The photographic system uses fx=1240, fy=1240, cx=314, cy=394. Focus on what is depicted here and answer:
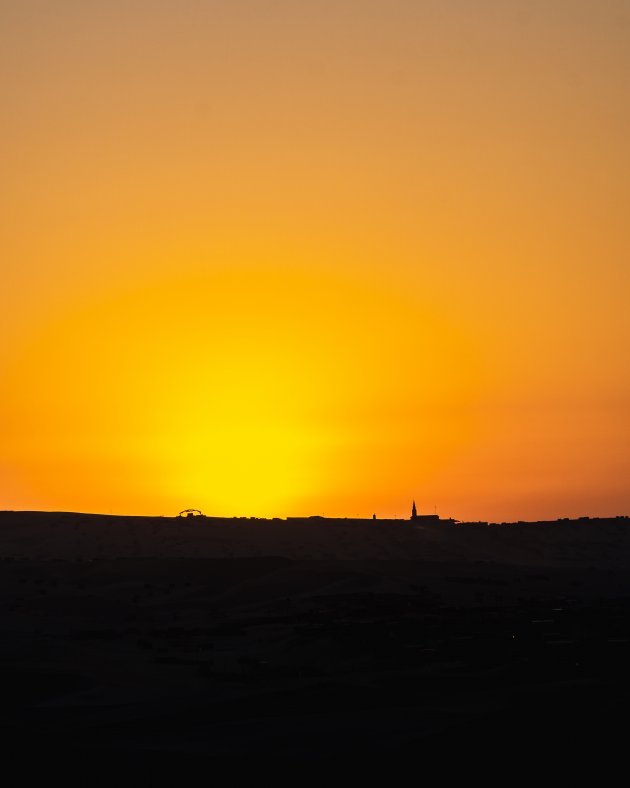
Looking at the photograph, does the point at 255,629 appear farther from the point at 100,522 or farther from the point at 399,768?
the point at 100,522

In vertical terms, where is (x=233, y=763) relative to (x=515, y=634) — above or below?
below

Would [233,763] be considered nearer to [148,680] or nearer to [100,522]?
[148,680]

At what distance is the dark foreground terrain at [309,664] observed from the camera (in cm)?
2028

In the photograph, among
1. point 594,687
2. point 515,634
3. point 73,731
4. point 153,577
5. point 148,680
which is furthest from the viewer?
point 153,577

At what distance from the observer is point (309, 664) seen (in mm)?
31594

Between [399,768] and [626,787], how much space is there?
11.4 ft

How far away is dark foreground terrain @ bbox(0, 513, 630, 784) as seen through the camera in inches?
798

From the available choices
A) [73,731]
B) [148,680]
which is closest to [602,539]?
[148,680]

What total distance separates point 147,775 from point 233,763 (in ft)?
4.59

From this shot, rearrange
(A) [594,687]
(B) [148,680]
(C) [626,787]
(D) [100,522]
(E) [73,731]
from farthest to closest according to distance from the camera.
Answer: (D) [100,522] < (B) [148,680] < (A) [594,687] < (E) [73,731] < (C) [626,787]

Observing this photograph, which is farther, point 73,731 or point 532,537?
point 532,537

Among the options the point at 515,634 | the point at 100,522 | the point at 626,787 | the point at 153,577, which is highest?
the point at 100,522

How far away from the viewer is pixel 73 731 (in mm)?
22766

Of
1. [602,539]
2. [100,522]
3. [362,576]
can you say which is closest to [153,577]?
[362,576]
